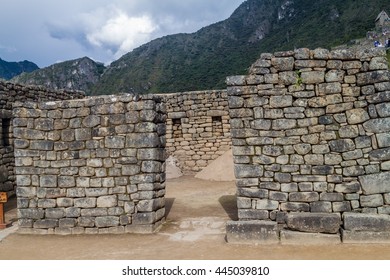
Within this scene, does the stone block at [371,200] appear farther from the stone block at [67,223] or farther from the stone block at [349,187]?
the stone block at [67,223]

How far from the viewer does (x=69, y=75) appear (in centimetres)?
9756

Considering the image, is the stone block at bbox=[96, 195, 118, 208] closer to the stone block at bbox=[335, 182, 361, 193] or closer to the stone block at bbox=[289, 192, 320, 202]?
the stone block at bbox=[289, 192, 320, 202]

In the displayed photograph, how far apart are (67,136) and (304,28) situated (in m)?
61.5

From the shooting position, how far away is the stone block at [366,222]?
221 inches

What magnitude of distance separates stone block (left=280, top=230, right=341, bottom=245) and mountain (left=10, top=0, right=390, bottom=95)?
47695 mm

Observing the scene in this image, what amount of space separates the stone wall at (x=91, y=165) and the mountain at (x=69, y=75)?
292ft

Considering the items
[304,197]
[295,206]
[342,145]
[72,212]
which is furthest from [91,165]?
[342,145]

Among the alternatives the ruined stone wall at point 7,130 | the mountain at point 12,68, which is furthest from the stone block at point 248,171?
the mountain at point 12,68

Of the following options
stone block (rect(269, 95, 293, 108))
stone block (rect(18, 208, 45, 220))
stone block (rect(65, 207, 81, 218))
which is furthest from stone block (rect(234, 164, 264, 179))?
stone block (rect(18, 208, 45, 220))

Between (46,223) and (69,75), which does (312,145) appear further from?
(69,75)

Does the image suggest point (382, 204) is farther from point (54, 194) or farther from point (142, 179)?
point (54, 194)

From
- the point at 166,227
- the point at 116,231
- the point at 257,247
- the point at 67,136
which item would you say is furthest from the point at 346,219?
the point at 67,136

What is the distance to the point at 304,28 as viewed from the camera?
61062mm

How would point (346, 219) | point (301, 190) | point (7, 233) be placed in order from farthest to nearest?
point (7, 233) < point (301, 190) < point (346, 219)
